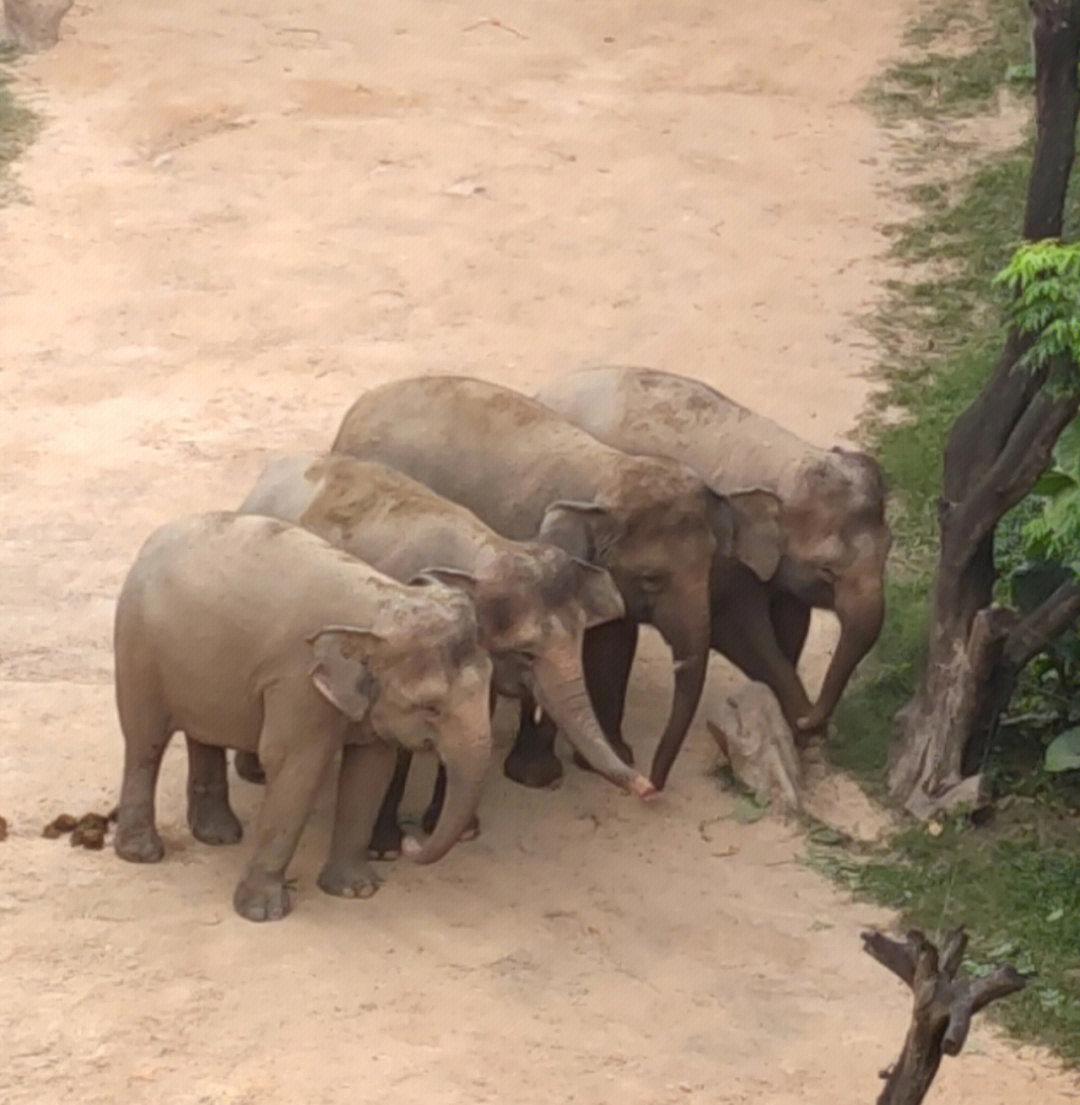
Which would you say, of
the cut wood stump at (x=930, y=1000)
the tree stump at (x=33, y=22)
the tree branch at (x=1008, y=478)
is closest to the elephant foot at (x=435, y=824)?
the tree branch at (x=1008, y=478)

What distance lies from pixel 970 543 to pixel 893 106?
275 inches

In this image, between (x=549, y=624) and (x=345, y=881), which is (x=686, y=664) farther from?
(x=345, y=881)

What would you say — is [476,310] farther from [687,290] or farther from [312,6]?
[312,6]

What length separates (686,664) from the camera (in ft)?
27.0

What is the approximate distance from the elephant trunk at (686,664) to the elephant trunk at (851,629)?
47cm

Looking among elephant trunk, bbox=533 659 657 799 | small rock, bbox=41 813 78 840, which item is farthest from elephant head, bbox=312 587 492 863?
small rock, bbox=41 813 78 840

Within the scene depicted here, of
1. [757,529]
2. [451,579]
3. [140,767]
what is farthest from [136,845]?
[757,529]

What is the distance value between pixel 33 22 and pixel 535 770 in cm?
821

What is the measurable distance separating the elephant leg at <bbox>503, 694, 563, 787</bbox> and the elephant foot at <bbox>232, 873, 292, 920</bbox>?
1137mm

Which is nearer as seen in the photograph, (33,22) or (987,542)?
(987,542)

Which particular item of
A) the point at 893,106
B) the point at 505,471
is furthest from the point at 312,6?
the point at 505,471

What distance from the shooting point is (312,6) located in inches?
630

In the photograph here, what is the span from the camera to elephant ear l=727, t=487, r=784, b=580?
8306 mm

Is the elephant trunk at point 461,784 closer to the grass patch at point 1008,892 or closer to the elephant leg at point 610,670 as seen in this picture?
the elephant leg at point 610,670
